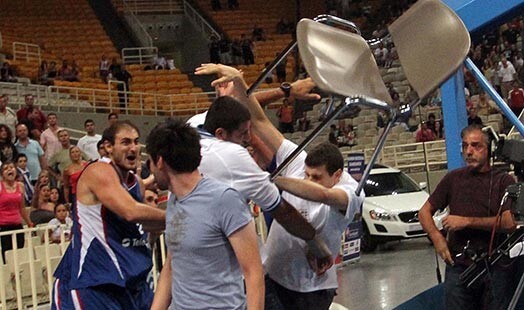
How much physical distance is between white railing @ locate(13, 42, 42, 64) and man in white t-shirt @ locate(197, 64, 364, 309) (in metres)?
19.0

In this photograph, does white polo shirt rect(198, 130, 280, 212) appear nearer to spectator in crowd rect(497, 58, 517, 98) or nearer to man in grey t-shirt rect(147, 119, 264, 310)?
man in grey t-shirt rect(147, 119, 264, 310)

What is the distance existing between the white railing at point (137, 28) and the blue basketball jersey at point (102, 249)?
22.2 metres

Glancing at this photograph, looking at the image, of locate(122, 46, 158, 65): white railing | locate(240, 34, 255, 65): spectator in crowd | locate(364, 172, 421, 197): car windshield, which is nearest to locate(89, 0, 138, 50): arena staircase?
locate(122, 46, 158, 65): white railing

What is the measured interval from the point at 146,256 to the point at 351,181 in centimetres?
109

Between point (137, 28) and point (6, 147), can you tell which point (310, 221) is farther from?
point (137, 28)

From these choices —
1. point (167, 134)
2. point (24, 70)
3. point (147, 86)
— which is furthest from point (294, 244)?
point (147, 86)

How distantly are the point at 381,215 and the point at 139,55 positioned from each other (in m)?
13.2

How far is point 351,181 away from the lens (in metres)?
4.49

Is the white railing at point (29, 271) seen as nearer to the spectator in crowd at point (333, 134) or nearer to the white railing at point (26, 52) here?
the spectator in crowd at point (333, 134)

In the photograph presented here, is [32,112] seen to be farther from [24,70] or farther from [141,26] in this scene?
[141,26]

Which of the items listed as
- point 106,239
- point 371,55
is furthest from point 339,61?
point 106,239

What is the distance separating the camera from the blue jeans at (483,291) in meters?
5.32

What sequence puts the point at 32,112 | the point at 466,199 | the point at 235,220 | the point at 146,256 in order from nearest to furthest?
1. the point at 235,220
2. the point at 146,256
3. the point at 466,199
4. the point at 32,112

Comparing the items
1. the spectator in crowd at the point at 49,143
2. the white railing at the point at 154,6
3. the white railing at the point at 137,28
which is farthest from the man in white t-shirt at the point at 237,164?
the white railing at the point at 154,6
